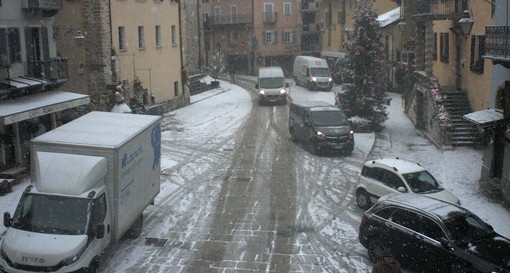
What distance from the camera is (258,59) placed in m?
63.2

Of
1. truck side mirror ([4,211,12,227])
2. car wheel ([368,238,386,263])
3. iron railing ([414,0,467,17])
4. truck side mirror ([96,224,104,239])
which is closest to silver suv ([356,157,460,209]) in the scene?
car wheel ([368,238,386,263])

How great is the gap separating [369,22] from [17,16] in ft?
58.0

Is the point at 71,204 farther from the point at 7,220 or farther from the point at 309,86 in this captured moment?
the point at 309,86

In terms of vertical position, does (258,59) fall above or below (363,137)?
above

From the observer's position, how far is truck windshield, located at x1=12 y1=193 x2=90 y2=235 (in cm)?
1170

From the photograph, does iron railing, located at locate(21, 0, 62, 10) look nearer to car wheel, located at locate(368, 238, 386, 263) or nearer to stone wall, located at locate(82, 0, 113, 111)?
Answer: stone wall, located at locate(82, 0, 113, 111)

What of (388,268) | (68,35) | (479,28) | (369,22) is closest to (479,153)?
(479,28)

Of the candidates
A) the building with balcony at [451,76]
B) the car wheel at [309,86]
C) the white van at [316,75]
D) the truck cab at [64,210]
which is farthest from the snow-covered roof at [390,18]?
the truck cab at [64,210]

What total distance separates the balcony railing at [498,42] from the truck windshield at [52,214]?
13342mm

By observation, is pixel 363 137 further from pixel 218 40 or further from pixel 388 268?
pixel 218 40

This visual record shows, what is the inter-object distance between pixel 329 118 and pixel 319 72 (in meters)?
20.7

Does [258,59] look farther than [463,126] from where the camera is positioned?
Yes

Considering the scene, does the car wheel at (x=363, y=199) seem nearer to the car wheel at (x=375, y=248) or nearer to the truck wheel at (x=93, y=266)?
the car wheel at (x=375, y=248)

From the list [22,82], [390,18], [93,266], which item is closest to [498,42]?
[93,266]
